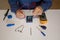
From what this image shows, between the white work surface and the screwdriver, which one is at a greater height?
the screwdriver

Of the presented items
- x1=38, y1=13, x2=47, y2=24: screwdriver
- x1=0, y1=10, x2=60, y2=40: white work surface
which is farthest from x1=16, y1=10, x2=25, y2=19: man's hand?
x1=38, y1=13, x2=47, y2=24: screwdriver

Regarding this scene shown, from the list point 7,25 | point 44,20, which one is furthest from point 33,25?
point 7,25

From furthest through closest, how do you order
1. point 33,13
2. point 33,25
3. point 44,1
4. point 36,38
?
point 44,1
point 33,13
point 33,25
point 36,38

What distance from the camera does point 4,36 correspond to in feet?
3.27

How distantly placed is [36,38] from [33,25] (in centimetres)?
15

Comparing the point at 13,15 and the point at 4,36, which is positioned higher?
the point at 13,15

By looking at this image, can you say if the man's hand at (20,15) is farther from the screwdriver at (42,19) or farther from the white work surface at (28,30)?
the screwdriver at (42,19)

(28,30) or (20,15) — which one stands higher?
(20,15)

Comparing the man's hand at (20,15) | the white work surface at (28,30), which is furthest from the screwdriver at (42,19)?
the man's hand at (20,15)

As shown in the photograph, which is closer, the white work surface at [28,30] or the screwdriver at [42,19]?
the white work surface at [28,30]

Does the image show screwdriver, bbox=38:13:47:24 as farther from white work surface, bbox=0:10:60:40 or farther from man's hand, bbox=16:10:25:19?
man's hand, bbox=16:10:25:19

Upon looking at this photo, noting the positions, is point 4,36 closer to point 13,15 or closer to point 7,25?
point 7,25

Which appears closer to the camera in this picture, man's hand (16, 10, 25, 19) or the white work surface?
the white work surface

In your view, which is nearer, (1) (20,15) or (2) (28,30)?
(2) (28,30)
